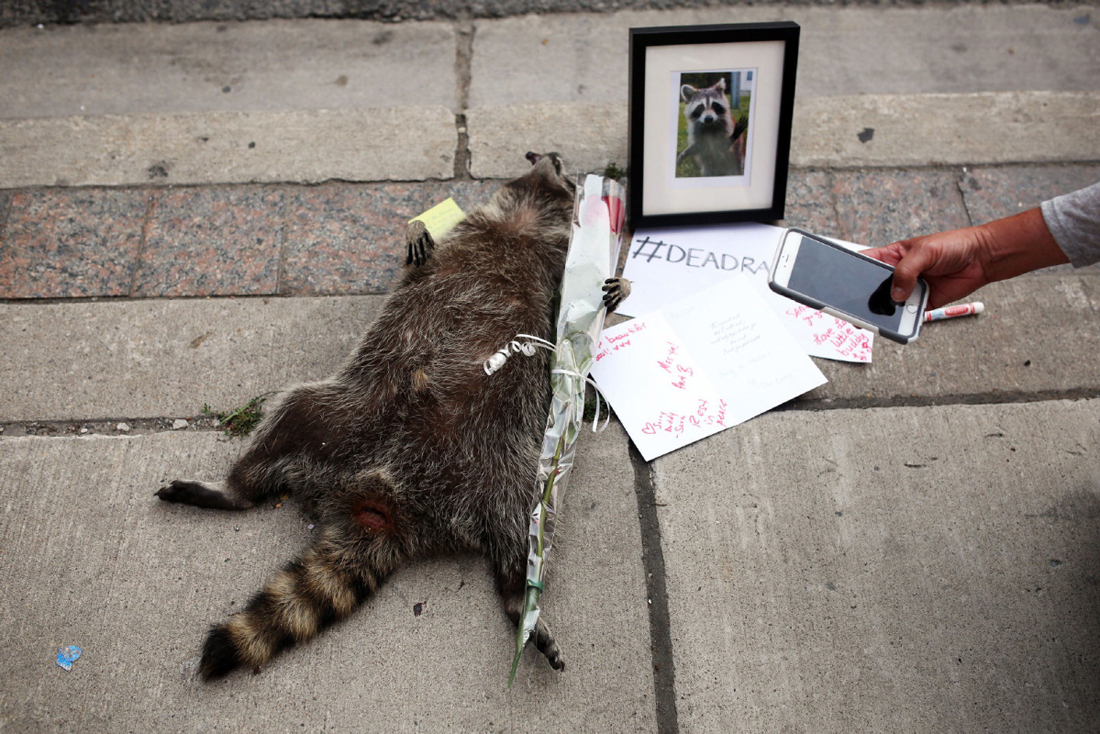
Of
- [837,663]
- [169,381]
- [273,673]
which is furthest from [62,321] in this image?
[837,663]

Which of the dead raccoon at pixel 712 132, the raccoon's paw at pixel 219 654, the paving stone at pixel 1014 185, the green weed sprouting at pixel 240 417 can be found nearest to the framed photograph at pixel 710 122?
the dead raccoon at pixel 712 132

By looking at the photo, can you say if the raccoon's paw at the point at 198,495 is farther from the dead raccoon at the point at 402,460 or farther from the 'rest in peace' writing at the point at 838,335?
the 'rest in peace' writing at the point at 838,335

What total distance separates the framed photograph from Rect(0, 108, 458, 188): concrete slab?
0.99 m

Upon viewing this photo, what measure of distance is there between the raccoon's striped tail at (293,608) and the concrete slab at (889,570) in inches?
40.3

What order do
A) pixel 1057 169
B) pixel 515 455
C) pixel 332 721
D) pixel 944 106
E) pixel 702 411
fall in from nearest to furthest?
pixel 332 721 → pixel 515 455 → pixel 702 411 → pixel 1057 169 → pixel 944 106

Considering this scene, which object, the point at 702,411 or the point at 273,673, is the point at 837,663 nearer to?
the point at 702,411

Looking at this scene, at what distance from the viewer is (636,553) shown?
7.82 feet

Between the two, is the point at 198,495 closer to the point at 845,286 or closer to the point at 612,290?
the point at 612,290

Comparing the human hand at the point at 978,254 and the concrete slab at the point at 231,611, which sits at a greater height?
the human hand at the point at 978,254

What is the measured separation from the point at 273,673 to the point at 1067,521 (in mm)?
2680

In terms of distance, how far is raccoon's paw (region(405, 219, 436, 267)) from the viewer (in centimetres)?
276

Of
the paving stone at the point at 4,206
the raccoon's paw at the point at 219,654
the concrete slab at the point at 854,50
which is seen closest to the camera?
the raccoon's paw at the point at 219,654

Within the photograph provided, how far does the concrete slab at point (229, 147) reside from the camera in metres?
3.22

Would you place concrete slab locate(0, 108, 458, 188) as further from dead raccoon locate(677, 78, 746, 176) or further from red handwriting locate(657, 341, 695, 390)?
red handwriting locate(657, 341, 695, 390)
